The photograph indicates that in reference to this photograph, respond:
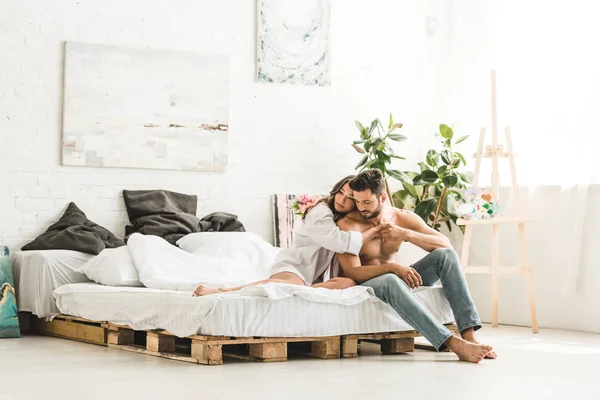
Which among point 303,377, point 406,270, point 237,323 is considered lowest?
point 303,377

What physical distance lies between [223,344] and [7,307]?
1.97 metres

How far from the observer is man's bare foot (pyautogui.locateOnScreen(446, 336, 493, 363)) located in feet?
14.4

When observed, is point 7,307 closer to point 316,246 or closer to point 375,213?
point 316,246

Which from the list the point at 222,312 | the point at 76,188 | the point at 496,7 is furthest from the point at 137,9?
the point at 222,312

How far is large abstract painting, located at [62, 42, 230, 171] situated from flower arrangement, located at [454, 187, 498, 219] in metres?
1.79

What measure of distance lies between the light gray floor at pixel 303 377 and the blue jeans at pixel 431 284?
163 millimetres

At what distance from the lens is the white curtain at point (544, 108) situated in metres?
6.41

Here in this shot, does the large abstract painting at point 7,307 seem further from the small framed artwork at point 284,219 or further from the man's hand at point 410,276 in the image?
the man's hand at point 410,276

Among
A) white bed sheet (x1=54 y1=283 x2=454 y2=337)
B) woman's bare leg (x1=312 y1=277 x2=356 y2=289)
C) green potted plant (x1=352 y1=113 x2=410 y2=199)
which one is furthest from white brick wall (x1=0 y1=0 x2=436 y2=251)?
woman's bare leg (x1=312 y1=277 x2=356 y2=289)

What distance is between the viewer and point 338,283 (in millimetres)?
4625

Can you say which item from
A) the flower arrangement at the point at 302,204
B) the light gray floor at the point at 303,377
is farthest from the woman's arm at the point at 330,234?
the flower arrangement at the point at 302,204

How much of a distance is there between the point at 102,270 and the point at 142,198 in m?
1.10

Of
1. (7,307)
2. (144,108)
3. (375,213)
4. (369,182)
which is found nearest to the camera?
(369,182)

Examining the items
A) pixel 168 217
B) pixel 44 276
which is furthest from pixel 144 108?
pixel 44 276
